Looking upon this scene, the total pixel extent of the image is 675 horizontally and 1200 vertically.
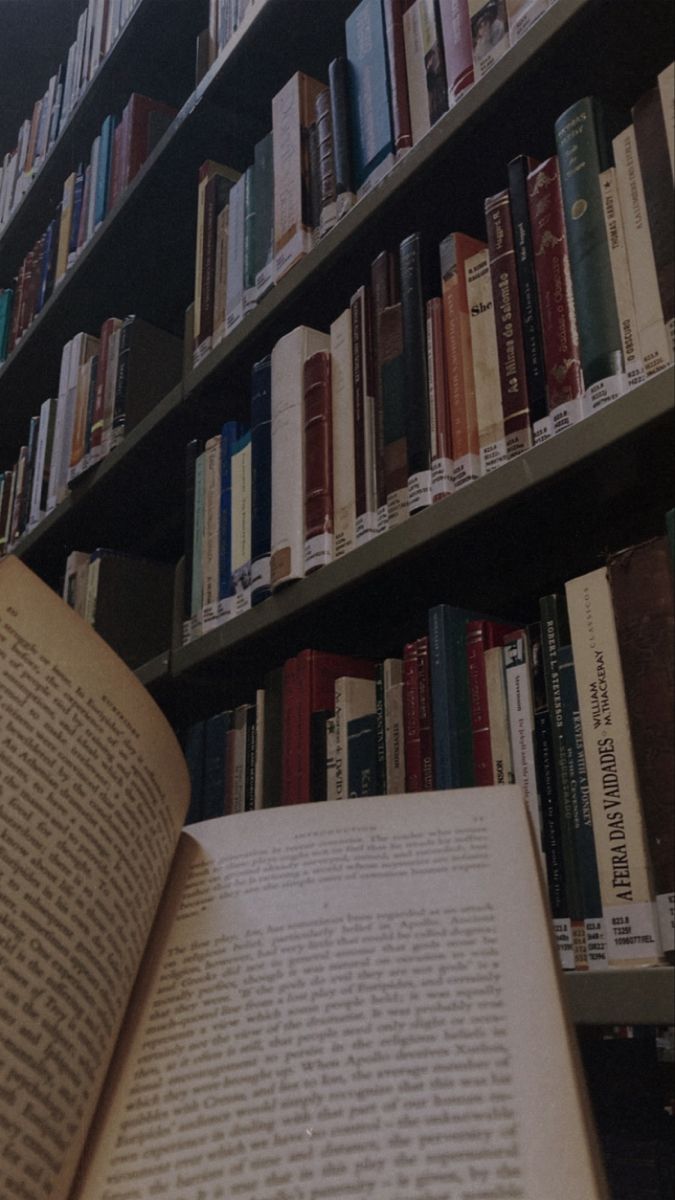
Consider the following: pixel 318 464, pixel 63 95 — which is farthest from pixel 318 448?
pixel 63 95

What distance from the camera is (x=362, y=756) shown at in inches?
30.7

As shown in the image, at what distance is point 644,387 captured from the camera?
1.92 ft

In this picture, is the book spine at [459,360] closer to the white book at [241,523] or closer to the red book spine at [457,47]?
the red book spine at [457,47]

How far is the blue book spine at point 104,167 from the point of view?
4.87 feet

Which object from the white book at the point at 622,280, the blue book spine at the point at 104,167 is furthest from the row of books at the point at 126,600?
the white book at the point at 622,280

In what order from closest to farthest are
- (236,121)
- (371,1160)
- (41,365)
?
(371,1160) → (236,121) → (41,365)

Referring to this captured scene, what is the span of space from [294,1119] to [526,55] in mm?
742

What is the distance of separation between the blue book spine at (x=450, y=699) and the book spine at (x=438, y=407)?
0.33 feet

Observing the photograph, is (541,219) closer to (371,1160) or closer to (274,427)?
(274,427)

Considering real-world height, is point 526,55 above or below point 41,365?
below

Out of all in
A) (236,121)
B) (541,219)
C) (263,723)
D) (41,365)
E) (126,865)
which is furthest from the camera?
(41,365)

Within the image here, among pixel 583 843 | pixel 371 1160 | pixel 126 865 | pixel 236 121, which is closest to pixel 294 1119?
pixel 371 1160

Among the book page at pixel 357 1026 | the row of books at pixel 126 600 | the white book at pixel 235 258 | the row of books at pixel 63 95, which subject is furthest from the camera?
the row of books at pixel 63 95

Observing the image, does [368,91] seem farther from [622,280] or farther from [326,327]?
[622,280]
